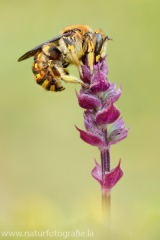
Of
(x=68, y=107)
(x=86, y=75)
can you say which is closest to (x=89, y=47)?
(x=86, y=75)

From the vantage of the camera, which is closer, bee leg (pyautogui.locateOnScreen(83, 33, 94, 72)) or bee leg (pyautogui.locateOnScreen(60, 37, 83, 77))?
bee leg (pyautogui.locateOnScreen(83, 33, 94, 72))

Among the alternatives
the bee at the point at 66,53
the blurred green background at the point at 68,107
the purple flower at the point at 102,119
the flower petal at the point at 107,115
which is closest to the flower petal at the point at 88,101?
the purple flower at the point at 102,119

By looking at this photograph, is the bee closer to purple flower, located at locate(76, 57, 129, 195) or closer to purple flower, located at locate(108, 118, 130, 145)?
purple flower, located at locate(76, 57, 129, 195)

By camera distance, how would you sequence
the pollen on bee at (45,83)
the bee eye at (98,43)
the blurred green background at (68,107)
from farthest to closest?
1. the blurred green background at (68,107)
2. the pollen on bee at (45,83)
3. the bee eye at (98,43)

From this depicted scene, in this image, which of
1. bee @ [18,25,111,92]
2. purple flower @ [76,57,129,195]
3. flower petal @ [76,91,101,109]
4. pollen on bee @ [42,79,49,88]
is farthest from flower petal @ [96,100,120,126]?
pollen on bee @ [42,79,49,88]

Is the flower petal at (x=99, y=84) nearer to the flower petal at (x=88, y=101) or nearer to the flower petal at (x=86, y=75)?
the flower petal at (x=88, y=101)
